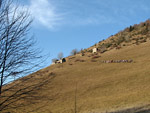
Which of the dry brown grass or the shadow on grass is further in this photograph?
the dry brown grass

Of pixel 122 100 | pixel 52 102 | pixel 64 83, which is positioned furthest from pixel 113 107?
pixel 64 83

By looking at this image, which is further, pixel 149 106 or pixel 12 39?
pixel 149 106

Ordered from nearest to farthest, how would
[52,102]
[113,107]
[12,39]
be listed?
[12,39], [113,107], [52,102]

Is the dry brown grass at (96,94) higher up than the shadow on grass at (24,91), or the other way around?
the shadow on grass at (24,91)

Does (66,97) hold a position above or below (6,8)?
below

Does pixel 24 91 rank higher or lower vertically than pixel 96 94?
higher

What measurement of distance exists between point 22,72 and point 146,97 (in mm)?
12967

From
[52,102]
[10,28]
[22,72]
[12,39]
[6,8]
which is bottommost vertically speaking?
[52,102]

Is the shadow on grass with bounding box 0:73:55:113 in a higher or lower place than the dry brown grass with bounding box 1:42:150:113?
higher

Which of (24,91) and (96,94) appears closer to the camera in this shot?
(24,91)

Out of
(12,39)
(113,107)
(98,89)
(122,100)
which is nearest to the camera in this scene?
(12,39)

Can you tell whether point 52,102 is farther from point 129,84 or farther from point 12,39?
point 12,39

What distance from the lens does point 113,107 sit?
14.5 meters

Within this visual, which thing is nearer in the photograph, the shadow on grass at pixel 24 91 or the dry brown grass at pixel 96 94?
the shadow on grass at pixel 24 91
